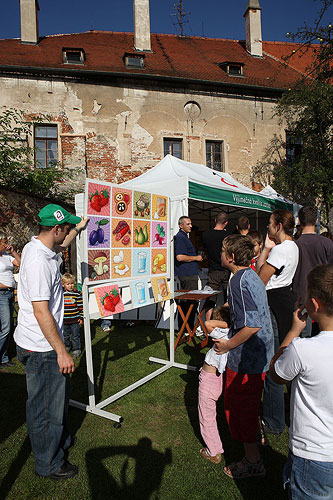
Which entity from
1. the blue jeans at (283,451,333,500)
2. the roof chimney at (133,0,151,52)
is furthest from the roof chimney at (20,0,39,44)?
the blue jeans at (283,451,333,500)

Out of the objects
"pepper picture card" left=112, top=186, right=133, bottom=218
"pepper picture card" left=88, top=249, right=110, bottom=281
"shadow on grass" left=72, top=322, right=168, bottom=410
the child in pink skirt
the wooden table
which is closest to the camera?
the child in pink skirt

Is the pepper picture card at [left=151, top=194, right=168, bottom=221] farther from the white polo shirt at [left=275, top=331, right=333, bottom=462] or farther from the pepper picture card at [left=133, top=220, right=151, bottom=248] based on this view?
the white polo shirt at [left=275, top=331, right=333, bottom=462]

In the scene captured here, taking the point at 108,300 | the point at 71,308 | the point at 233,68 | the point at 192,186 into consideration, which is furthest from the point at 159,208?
the point at 233,68

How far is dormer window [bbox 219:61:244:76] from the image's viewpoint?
15.4 metres

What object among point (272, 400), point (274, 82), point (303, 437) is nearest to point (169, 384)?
point (272, 400)

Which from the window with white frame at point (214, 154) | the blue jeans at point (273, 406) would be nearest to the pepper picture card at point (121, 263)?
the blue jeans at point (273, 406)

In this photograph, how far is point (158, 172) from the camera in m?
7.55

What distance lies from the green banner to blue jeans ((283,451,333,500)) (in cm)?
520

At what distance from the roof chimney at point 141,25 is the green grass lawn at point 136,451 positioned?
53.9 feet

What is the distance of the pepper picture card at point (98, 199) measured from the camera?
311 centimetres

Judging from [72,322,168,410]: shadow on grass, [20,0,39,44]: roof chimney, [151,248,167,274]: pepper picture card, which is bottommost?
[72,322,168,410]: shadow on grass

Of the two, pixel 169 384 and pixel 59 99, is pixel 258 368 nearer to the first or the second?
pixel 169 384

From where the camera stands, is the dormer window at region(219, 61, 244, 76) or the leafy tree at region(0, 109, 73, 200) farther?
the dormer window at region(219, 61, 244, 76)

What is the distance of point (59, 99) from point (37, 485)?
13809 mm
